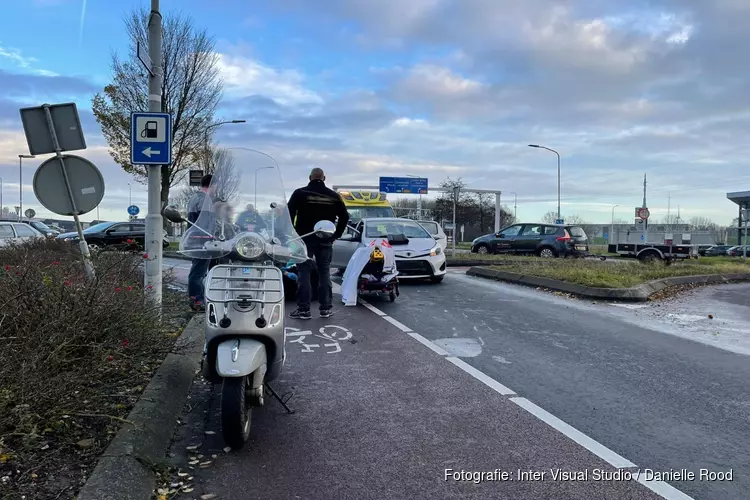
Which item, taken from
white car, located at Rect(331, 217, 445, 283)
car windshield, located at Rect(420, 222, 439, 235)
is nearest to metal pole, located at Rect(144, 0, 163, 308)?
white car, located at Rect(331, 217, 445, 283)

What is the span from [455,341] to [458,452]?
10.9 ft

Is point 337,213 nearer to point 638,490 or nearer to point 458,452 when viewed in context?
point 458,452

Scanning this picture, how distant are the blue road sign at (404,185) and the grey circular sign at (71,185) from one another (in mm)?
32923

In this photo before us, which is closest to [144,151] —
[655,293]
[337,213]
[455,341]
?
[337,213]

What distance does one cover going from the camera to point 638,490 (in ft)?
10.3

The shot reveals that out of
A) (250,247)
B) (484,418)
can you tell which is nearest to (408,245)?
(484,418)

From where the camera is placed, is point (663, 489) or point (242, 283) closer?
point (663, 489)

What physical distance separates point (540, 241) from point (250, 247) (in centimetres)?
2070

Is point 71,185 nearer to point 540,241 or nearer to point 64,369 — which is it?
point 64,369

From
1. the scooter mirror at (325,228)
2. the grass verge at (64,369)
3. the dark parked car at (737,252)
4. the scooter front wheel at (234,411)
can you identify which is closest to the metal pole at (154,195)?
the grass verge at (64,369)

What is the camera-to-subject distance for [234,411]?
348 centimetres

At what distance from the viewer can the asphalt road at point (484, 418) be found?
324 centimetres

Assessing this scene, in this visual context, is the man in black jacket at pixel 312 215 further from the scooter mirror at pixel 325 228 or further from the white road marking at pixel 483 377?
the scooter mirror at pixel 325 228

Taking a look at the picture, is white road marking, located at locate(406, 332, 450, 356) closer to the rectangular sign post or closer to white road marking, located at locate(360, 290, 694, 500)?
white road marking, located at locate(360, 290, 694, 500)
